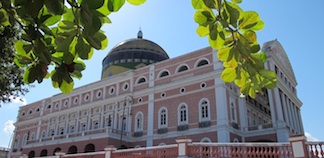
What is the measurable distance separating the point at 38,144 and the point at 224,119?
18848mm

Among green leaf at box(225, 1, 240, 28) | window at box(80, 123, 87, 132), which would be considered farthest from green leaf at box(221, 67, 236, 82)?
window at box(80, 123, 87, 132)

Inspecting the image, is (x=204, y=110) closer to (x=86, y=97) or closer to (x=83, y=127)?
(x=83, y=127)

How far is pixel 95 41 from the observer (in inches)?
55.2

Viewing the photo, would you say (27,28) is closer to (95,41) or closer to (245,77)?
(95,41)

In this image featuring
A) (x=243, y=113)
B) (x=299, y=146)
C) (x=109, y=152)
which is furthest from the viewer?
(x=243, y=113)

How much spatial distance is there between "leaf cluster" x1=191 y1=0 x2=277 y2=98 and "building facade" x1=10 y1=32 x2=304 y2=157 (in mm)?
18606

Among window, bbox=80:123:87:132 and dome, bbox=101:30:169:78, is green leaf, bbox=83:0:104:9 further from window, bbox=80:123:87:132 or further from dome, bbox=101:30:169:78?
dome, bbox=101:30:169:78

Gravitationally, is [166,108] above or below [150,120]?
above

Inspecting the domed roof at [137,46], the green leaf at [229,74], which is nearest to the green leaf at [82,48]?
the green leaf at [229,74]

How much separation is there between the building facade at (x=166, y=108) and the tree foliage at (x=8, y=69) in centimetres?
1126

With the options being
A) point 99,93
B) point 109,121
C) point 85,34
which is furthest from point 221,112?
point 85,34

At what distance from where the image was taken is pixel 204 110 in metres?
21.4

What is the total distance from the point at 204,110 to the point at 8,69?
1406 centimetres

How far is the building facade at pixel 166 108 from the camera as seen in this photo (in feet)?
68.8
